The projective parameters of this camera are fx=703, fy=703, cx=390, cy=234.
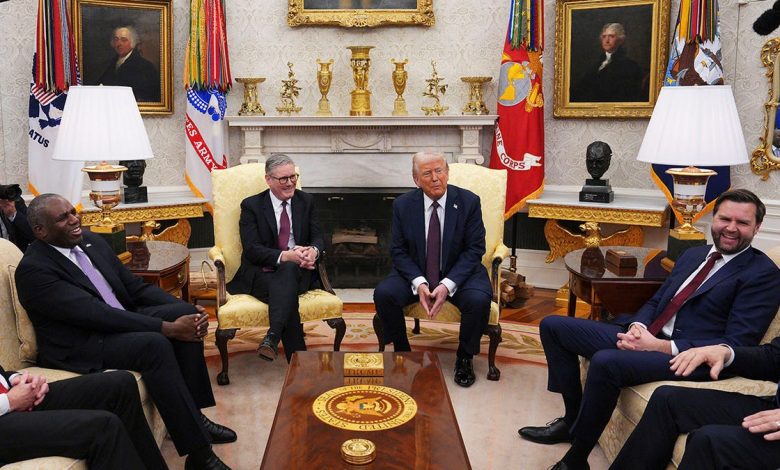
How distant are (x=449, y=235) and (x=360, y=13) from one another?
2.92 meters

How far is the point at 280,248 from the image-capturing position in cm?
443

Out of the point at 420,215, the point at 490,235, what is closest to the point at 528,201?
the point at 490,235

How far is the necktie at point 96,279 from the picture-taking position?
3.24 meters

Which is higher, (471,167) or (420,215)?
(471,167)

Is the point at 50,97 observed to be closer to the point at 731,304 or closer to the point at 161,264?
the point at 161,264

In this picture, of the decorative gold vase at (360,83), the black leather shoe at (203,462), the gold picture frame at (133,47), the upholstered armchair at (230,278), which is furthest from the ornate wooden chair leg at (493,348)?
the gold picture frame at (133,47)

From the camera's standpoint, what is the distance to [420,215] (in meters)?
4.37

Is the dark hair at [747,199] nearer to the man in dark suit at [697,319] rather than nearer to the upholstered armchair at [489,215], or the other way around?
the man in dark suit at [697,319]

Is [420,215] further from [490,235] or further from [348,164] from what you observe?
[348,164]

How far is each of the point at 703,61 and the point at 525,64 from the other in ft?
4.58

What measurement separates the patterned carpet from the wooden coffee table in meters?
1.71

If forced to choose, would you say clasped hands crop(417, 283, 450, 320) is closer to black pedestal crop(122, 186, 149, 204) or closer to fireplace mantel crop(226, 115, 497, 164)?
fireplace mantel crop(226, 115, 497, 164)

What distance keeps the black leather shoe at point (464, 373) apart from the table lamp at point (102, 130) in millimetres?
2120

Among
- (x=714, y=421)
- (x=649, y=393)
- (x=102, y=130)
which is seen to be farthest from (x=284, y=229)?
(x=714, y=421)
